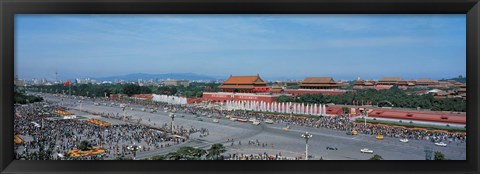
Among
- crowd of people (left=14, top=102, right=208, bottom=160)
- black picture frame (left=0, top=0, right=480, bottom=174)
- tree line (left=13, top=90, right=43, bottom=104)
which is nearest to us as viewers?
black picture frame (left=0, top=0, right=480, bottom=174)

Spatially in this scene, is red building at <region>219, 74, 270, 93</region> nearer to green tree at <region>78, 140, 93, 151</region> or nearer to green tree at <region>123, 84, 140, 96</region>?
green tree at <region>123, 84, 140, 96</region>

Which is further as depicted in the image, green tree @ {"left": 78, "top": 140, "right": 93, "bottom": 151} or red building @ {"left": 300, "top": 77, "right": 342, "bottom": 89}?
red building @ {"left": 300, "top": 77, "right": 342, "bottom": 89}

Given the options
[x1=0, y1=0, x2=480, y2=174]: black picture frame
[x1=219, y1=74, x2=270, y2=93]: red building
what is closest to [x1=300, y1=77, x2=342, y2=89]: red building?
[x1=219, y1=74, x2=270, y2=93]: red building

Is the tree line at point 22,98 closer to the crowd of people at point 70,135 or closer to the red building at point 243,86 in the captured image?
the crowd of people at point 70,135

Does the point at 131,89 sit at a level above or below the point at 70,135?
above

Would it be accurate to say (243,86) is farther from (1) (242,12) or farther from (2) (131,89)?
(1) (242,12)

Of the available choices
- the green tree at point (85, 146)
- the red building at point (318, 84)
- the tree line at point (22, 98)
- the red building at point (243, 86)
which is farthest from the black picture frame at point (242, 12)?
the red building at point (318, 84)

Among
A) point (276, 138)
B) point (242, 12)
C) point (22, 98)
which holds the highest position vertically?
point (242, 12)

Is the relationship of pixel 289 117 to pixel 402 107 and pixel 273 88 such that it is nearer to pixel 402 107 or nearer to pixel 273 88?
pixel 273 88

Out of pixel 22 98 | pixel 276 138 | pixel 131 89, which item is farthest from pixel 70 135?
pixel 276 138
